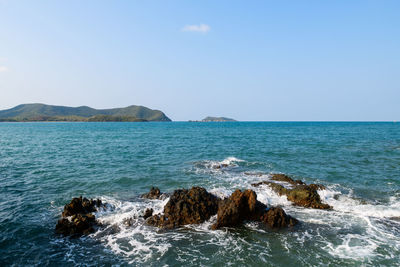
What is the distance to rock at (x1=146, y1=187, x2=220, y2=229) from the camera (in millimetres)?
13086

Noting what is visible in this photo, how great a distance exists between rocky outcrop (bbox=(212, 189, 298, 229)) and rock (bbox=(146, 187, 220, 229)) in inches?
33.2

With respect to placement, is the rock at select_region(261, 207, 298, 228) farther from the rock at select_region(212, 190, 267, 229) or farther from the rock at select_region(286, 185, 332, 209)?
the rock at select_region(286, 185, 332, 209)

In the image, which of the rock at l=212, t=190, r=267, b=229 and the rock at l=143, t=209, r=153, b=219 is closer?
the rock at l=212, t=190, r=267, b=229

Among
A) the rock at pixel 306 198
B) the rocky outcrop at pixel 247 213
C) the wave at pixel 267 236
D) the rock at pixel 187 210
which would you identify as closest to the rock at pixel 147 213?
the wave at pixel 267 236

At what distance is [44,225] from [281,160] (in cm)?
2814

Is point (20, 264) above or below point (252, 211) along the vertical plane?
below

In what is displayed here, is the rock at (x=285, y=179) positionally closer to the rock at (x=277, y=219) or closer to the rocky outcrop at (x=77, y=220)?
the rock at (x=277, y=219)

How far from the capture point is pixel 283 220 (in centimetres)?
1266

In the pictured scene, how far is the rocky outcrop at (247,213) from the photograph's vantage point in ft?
41.3

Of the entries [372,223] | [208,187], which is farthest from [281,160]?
[372,223]

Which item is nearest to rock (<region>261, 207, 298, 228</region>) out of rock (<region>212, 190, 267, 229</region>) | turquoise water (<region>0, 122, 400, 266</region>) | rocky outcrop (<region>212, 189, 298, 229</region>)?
rocky outcrop (<region>212, 189, 298, 229</region>)

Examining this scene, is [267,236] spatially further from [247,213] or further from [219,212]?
[219,212]

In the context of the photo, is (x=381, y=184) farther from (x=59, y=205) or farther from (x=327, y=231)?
(x=59, y=205)

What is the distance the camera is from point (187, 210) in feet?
44.2
